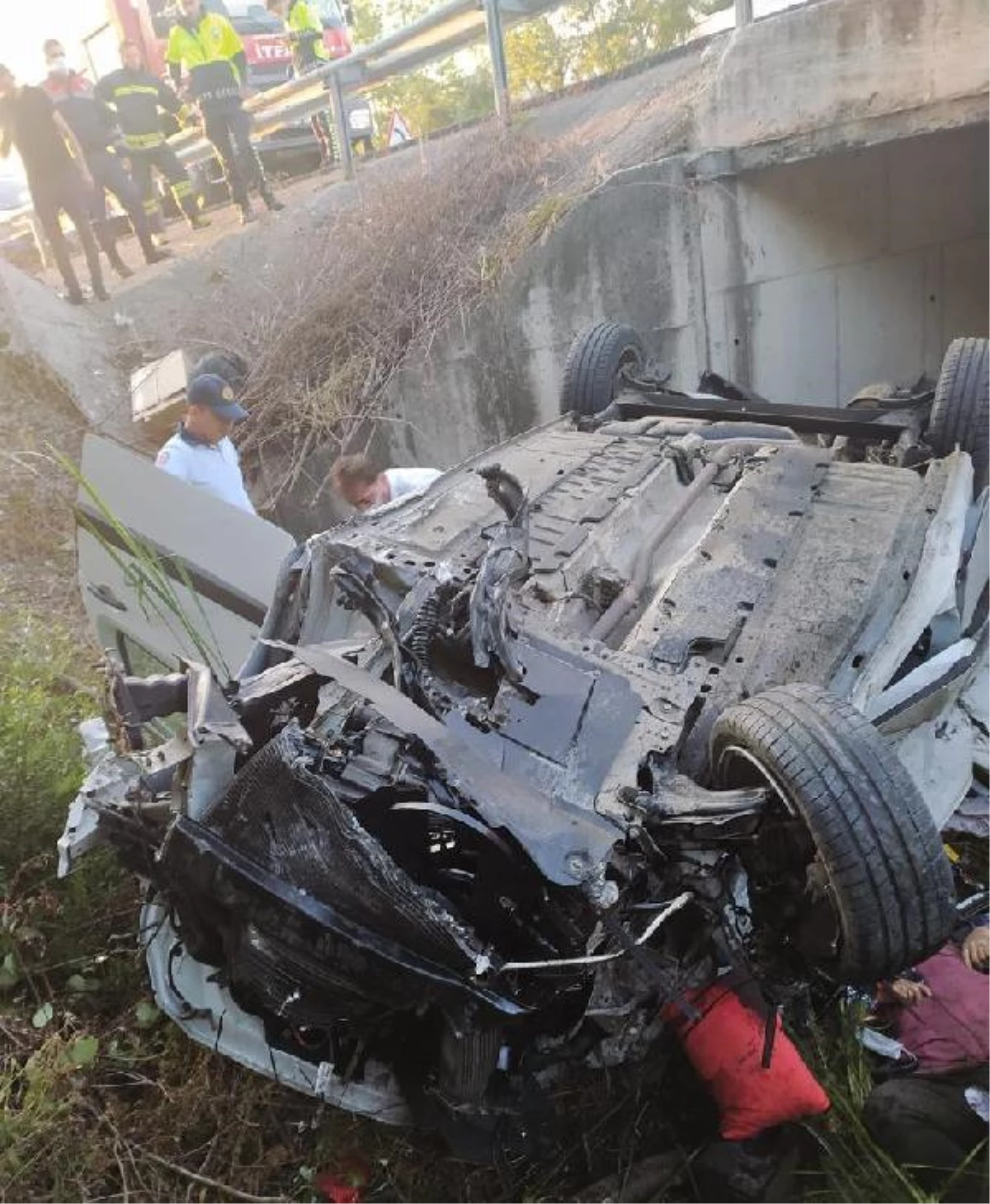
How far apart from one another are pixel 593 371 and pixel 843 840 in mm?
3705

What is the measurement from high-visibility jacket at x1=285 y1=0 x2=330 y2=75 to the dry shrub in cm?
311

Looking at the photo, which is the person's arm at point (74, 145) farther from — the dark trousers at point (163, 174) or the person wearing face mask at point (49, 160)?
the dark trousers at point (163, 174)

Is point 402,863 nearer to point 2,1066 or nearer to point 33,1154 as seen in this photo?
point 33,1154

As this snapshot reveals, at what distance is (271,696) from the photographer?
2.55 meters

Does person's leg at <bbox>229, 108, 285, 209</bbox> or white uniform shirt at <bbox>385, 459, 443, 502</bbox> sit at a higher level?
person's leg at <bbox>229, 108, 285, 209</bbox>

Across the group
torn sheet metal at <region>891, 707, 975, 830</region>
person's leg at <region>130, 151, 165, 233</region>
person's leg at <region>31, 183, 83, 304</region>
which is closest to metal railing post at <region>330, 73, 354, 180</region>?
person's leg at <region>130, 151, 165, 233</region>

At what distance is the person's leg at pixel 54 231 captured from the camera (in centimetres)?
726

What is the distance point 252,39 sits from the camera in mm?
11180

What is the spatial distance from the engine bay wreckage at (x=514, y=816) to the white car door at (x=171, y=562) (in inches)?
32.4

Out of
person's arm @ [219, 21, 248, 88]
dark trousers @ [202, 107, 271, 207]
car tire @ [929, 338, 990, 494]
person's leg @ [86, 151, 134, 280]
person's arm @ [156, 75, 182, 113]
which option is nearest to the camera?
car tire @ [929, 338, 990, 494]

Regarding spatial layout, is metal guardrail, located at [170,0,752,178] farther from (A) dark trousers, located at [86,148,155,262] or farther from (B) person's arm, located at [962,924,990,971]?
(B) person's arm, located at [962,924,990,971]

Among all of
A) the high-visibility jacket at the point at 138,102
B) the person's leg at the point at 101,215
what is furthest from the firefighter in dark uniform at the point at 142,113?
the person's leg at the point at 101,215

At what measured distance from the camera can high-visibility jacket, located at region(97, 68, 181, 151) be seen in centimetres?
818

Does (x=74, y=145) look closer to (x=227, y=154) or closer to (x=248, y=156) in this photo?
(x=227, y=154)
